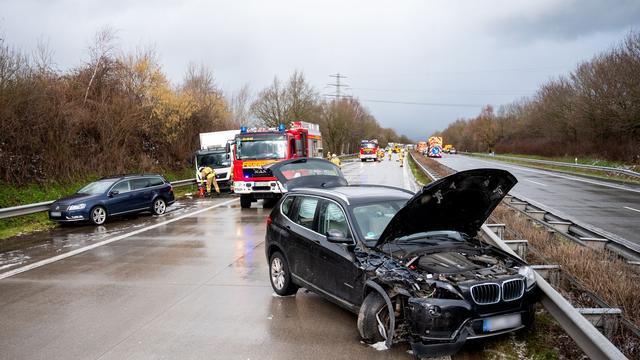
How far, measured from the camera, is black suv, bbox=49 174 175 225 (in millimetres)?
14305

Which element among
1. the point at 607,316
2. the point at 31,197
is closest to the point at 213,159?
the point at 31,197

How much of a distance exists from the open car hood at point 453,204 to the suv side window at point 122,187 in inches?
491

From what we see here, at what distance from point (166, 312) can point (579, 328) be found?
4.76 m

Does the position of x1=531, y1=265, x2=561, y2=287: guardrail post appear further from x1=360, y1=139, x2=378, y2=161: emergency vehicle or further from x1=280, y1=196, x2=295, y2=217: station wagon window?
x1=360, y1=139, x2=378, y2=161: emergency vehicle

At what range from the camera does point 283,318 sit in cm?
602

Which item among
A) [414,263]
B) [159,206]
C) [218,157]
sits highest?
[218,157]

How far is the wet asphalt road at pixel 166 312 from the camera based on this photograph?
5098 mm

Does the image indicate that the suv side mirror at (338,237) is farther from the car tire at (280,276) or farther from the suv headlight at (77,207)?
the suv headlight at (77,207)

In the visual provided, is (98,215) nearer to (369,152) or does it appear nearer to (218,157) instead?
(218,157)

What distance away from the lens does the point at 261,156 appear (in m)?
18.5

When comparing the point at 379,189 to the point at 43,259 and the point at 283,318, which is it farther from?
the point at 43,259

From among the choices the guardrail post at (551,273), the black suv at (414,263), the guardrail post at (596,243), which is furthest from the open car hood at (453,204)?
the guardrail post at (596,243)

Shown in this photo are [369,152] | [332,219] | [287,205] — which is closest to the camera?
[332,219]

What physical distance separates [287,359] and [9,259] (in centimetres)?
812
